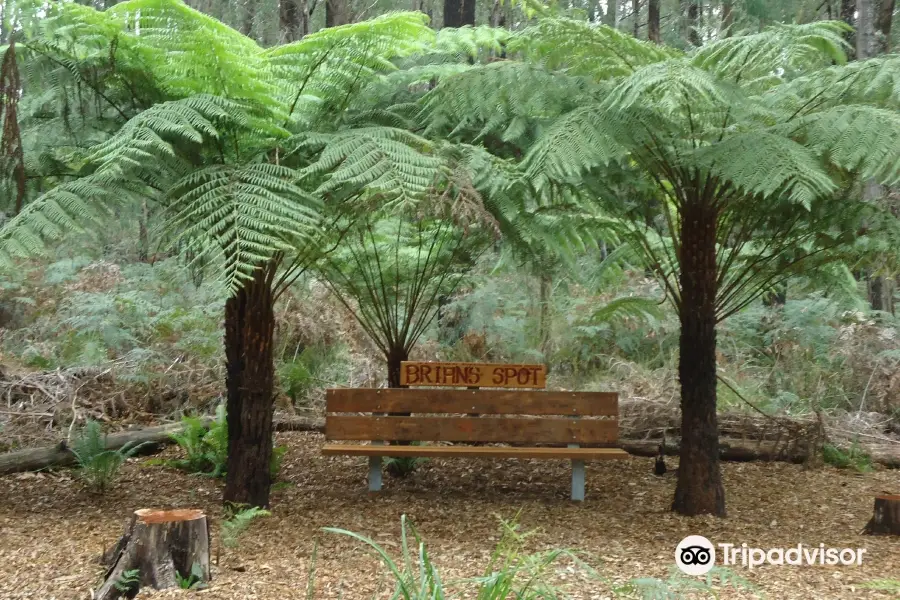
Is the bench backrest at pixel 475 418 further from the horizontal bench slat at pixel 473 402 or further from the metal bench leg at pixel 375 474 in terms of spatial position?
the metal bench leg at pixel 375 474

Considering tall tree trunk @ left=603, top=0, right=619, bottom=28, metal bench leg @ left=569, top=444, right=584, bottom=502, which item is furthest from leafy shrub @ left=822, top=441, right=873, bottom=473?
tall tree trunk @ left=603, top=0, right=619, bottom=28

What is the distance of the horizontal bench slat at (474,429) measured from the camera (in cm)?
511

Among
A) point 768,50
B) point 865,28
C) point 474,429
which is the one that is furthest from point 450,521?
point 865,28

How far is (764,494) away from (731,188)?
2163mm

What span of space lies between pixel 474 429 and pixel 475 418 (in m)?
0.07

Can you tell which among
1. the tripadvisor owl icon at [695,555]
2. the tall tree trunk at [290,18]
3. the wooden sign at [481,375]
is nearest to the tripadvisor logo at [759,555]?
the tripadvisor owl icon at [695,555]

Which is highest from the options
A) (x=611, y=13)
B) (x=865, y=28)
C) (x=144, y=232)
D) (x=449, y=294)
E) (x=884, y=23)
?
(x=611, y=13)

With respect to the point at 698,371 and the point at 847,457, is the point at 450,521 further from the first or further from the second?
the point at 847,457

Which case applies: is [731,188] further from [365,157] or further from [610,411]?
[365,157]

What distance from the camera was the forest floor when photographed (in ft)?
10.9

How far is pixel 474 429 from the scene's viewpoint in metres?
5.17

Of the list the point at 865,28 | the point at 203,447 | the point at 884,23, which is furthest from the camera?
the point at 884,23

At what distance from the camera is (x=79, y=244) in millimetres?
12711

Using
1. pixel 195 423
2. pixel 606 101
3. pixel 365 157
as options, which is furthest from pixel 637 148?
pixel 195 423
